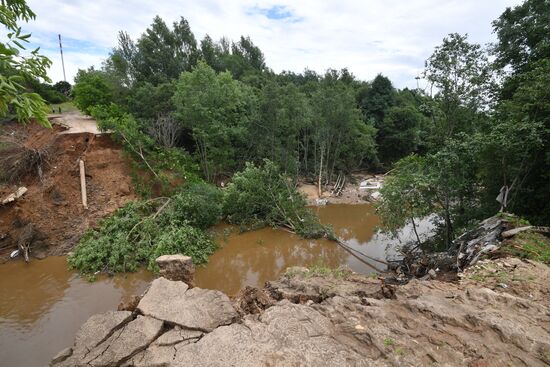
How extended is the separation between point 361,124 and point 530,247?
17283 mm

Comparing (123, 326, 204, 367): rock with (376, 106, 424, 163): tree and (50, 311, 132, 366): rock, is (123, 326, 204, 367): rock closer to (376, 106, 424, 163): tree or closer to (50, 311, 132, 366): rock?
(50, 311, 132, 366): rock

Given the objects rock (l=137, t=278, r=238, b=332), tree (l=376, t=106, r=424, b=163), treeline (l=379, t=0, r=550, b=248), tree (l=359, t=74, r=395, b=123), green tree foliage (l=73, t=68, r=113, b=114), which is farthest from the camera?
tree (l=359, t=74, r=395, b=123)

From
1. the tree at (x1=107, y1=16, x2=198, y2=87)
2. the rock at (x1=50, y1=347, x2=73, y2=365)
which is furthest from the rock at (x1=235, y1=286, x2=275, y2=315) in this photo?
the tree at (x1=107, y1=16, x2=198, y2=87)

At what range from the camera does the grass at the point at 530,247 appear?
232 inches

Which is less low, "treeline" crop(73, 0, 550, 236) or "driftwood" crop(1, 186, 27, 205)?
"treeline" crop(73, 0, 550, 236)

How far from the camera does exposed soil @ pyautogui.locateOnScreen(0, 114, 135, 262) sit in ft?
34.7

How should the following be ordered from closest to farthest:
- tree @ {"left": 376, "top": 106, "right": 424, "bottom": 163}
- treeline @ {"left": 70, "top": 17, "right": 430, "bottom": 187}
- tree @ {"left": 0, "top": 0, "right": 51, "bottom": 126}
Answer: tree @ {"left": 0, "top": 0, "right": 51, "bottom": 126} < treeline @ {"left": 70, "top": 17, "right": 430, "bottom": 187} < tree @ {"left": 376, "top": 106, "right": 424, "bottom": 163}

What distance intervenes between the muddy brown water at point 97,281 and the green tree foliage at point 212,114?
5.03 metres

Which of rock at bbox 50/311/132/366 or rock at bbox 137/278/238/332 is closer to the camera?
rock at bbox 50/311/132/366

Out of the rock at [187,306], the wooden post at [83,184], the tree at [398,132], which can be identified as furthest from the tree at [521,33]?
the wooden post at [83,184]

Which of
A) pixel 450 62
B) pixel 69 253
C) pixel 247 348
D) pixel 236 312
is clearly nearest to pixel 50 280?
pixel 69 253

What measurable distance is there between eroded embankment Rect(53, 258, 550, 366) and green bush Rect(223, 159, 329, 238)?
7.21 metres

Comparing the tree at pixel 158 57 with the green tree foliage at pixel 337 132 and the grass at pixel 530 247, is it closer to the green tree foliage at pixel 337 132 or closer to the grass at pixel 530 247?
→ the green tree foliage at pixel 337 132

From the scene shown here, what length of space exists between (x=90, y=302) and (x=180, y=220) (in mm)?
4356
